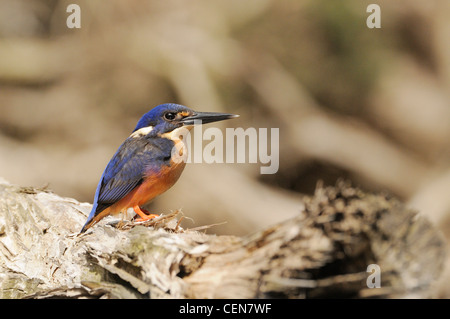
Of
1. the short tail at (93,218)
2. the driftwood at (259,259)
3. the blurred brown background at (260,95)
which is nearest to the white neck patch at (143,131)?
the short tail at (93,218)

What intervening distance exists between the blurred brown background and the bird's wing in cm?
451

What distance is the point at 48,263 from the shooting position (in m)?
3.20

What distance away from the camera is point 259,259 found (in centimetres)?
245

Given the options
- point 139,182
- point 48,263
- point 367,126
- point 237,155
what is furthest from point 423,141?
point 48,263

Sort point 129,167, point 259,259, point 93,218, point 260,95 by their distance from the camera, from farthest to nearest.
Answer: point 260,95, point 129,167, point 93,218, point 259,259

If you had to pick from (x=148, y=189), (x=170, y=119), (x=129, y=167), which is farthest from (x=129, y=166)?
(x=170, y=119)

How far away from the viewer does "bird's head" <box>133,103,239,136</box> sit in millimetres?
4195

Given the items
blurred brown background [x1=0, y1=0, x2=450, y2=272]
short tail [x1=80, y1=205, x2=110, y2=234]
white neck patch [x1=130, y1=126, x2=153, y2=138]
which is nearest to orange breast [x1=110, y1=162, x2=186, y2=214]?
short tail [x1=80, y1=205, x2=110, y2=234]

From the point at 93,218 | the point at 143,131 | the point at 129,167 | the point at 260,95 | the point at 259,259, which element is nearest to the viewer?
the point at 259,259

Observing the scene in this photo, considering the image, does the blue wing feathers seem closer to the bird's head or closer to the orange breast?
the orange breast

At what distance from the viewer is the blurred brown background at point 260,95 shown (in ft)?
29.0

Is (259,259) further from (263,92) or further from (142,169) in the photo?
(263,92)

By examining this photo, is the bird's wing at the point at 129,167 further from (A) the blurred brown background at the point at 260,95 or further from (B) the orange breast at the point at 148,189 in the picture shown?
(A) the blurred brown background at the point at 260,95

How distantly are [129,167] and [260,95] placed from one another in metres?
6.28
